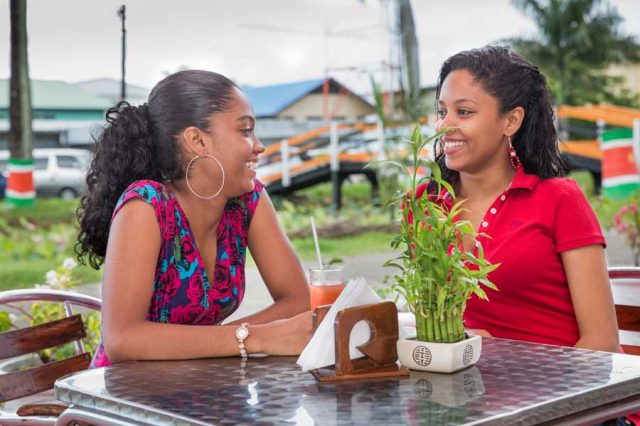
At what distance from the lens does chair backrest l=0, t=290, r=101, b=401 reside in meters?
2.04

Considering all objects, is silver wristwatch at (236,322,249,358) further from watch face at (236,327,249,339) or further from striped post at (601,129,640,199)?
striped post at (601,129,640,199)

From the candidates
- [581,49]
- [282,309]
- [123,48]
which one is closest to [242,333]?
[282,309]

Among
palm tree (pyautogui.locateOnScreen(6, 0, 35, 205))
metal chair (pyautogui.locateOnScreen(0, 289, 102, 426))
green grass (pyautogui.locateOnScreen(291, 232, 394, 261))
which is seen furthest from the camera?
green grass (pyautogui.locateOnScreen(291, 232, 394, 261))

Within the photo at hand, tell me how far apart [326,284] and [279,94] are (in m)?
2.98

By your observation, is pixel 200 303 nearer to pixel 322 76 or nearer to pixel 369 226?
pixel 322 76

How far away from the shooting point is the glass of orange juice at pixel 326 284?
186 centimetres

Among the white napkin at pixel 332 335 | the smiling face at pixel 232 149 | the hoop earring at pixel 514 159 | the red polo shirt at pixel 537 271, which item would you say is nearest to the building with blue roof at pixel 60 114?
the smiling face at pixel 232 149

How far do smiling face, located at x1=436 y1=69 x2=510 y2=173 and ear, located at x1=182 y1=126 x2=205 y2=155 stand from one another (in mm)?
541

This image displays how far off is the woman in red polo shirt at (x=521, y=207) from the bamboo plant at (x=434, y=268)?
470 millimetres

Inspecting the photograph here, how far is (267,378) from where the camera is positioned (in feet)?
5.12

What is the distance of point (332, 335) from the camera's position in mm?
1584

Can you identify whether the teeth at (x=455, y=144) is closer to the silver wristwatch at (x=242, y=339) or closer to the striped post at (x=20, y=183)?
the silver wristwatch at (x=242, y=339)

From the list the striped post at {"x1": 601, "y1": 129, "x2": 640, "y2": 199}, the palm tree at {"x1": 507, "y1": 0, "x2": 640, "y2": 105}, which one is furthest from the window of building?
the striped post at {"x1": 601, "y1": 129, "x2": 640, "y2": 199}

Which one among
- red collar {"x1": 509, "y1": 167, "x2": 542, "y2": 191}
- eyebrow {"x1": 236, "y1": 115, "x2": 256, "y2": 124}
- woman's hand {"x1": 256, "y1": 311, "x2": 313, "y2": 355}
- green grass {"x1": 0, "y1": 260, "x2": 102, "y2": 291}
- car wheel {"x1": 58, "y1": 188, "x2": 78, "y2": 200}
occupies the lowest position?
woman's hand {"x1": 256, "y1": 311, "x2": 313, "y2": 355}
